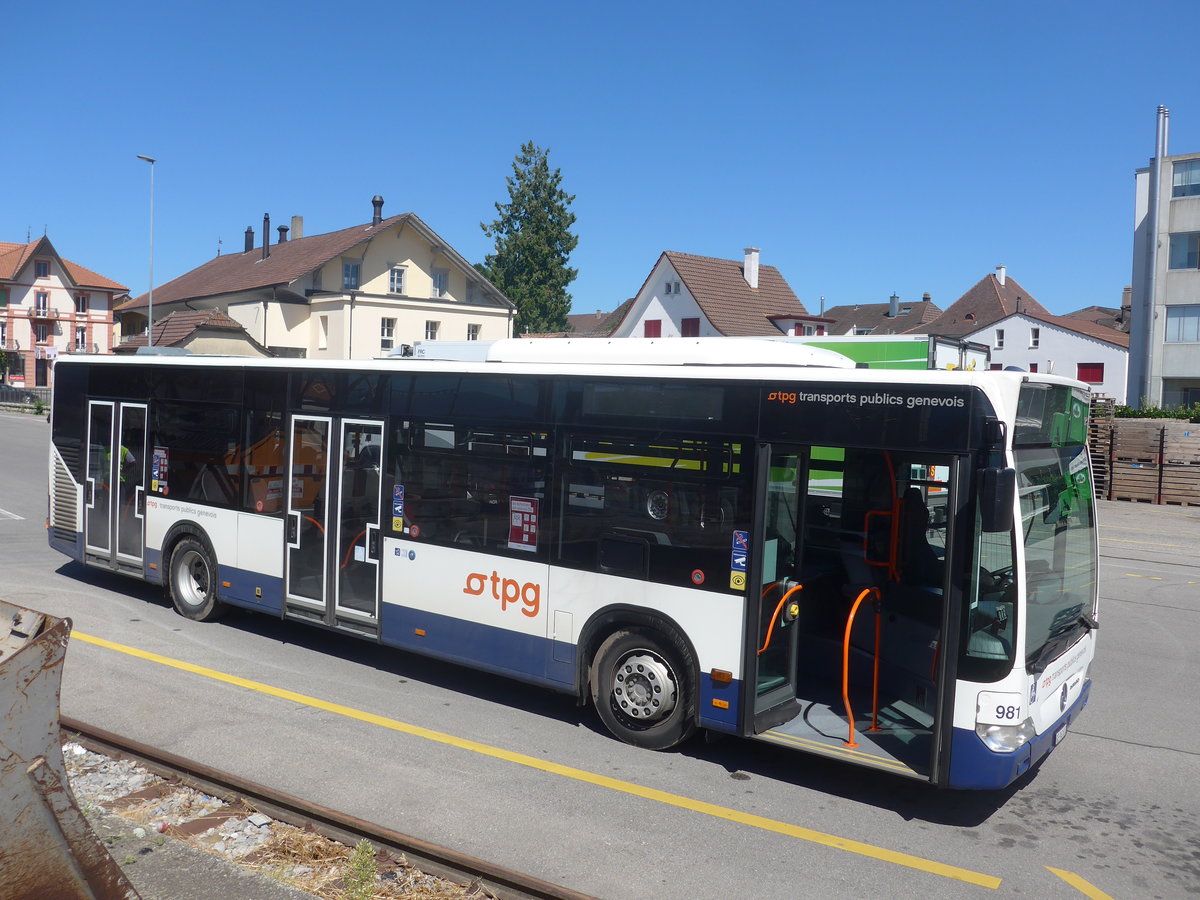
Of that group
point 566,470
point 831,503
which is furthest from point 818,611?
point 566,470

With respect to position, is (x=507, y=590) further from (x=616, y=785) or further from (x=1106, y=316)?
(x=1106, y=316)

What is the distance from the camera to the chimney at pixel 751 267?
52125 mm

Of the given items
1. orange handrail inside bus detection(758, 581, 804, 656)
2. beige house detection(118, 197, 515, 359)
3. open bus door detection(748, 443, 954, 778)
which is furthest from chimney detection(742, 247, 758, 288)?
orange handrail inside bus detection(758, 581, 804, 656)

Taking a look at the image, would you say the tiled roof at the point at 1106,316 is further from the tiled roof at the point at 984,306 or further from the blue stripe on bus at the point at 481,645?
the blue stripe on bus at the point at 481,645

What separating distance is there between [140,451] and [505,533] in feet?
17.6

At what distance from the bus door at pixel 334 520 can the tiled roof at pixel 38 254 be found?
277 ft

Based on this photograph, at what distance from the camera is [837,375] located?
6.20 meters

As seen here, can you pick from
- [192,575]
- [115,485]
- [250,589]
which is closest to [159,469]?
[115,485]

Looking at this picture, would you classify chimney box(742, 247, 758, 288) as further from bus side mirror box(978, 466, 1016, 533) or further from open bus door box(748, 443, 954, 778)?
bus side mirror box(978, 466, 1016, 533)

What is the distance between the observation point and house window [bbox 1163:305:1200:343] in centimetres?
3894

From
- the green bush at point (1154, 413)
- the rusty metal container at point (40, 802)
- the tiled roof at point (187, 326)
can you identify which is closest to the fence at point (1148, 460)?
the green bush at point (1154, 413)

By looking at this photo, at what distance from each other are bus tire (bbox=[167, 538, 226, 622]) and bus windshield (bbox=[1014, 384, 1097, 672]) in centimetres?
771

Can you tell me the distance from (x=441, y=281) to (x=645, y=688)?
4390 cm

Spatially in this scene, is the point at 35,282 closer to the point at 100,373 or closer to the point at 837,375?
the point at 100,373
